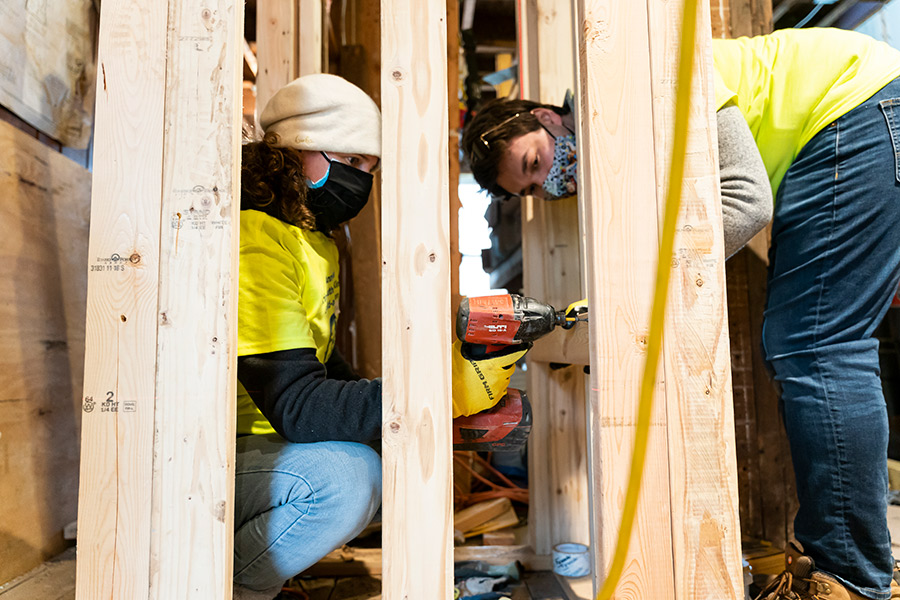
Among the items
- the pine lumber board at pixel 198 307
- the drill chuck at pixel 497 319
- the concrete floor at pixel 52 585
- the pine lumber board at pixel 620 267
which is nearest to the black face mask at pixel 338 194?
the pine lumber board at pixel 198 307

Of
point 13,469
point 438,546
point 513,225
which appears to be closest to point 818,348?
point 438,546

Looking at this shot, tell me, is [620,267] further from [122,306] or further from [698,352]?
[122,306]

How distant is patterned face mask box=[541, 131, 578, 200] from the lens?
1.90m

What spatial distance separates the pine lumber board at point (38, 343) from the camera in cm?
150

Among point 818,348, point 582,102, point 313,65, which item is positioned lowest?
point 818,348

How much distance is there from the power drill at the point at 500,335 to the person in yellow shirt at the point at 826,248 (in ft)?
1.72

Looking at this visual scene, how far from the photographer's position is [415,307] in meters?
1.12

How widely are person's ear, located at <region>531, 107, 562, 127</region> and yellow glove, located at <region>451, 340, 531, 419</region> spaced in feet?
2.96

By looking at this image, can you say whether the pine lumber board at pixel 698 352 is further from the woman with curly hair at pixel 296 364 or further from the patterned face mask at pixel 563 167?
the patterned face mask at pixel 563 167

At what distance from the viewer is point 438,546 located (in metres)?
1.10

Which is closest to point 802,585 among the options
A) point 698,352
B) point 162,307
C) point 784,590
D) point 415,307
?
point 784,590

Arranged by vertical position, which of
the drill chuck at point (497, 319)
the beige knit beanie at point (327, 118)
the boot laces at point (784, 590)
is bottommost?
the boot laces at point (784, 590)

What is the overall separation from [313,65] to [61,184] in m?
0.89

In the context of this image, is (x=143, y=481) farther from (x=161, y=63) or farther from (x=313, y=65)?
(x=313, y=65)
